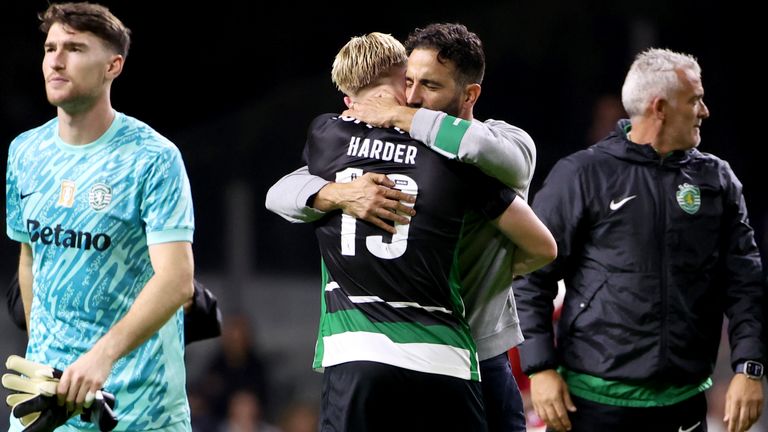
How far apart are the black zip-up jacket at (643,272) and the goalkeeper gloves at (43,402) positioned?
1467 mm

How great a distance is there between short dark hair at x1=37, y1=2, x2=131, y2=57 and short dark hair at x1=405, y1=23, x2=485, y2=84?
3.22ft

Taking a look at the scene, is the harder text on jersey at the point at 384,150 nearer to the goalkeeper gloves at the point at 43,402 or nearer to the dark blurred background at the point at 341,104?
the goalkeeper gloves at the point at 43,402

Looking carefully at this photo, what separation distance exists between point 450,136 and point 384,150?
19cm

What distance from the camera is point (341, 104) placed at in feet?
31.2

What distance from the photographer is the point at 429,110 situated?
138 inches

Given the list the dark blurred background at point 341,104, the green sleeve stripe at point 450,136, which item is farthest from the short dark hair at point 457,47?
the dark blurred background at point 341,104

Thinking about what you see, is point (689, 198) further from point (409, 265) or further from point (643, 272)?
point (409, 265)

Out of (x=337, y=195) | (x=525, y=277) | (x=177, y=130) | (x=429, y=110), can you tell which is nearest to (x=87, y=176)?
(x=337, y=195)

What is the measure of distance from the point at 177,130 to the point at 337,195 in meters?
7.79

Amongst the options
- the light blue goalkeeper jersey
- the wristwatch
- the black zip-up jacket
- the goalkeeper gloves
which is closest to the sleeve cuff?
the light blue goalkeeper jersey

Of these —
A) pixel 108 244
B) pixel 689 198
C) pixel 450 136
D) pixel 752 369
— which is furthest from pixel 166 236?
pixel 752 369

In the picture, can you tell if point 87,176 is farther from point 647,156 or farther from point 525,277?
point 647,156

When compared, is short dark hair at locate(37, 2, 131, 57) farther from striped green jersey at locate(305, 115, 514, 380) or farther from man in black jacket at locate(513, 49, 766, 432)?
man in black jacket at locate(513, 49, 766, 432)

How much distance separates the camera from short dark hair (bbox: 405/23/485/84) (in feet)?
11.8
